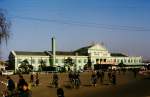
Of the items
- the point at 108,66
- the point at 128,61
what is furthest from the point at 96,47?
the point at 108,66

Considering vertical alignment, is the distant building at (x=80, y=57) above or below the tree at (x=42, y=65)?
above

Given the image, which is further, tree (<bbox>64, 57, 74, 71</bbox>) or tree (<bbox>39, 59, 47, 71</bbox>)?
tree (<bbox>64, 57, 74, 71</bbox>)

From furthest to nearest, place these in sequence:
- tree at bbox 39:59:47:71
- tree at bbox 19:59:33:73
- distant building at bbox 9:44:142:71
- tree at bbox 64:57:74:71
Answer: tree at bbox 64:57:74:71, distant building at bbox 9:44:142:71, tree at bbox 39:59:47:71, tree at bbox 19:59:33:73

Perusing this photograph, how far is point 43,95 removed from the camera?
33.2 metres

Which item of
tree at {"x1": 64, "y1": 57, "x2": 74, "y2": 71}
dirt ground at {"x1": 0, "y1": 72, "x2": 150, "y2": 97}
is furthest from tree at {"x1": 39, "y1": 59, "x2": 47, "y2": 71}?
dirt ground at {"x1": 0, "y1": 72, "x2": 150, "y2": 97}

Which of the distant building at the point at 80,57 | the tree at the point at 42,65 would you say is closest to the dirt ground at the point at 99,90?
the tree at the point at 42,65

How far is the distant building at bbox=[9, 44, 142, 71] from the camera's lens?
13515 cm

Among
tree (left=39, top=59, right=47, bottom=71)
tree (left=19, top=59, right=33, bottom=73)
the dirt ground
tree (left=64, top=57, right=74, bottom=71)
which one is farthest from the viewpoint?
tree (left=64, top=57, right=74, bottom=71)

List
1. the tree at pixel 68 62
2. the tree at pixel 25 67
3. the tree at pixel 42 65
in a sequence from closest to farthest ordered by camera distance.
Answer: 1. the tree at pixel 25 67
2. the tree at pixel 42 65
3. the tree at pixel 68 62

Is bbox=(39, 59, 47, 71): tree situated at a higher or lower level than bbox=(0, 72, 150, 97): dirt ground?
higher

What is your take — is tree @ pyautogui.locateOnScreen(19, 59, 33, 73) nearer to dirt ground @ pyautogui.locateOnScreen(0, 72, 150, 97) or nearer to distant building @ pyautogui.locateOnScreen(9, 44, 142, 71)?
distant building @ pyautogui.locateOnScreen(9, 44, 142, 71)

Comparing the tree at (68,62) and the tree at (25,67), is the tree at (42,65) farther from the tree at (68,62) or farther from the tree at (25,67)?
the tree at (68,62)

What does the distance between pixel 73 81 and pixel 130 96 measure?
453 inches

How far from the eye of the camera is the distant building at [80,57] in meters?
135
